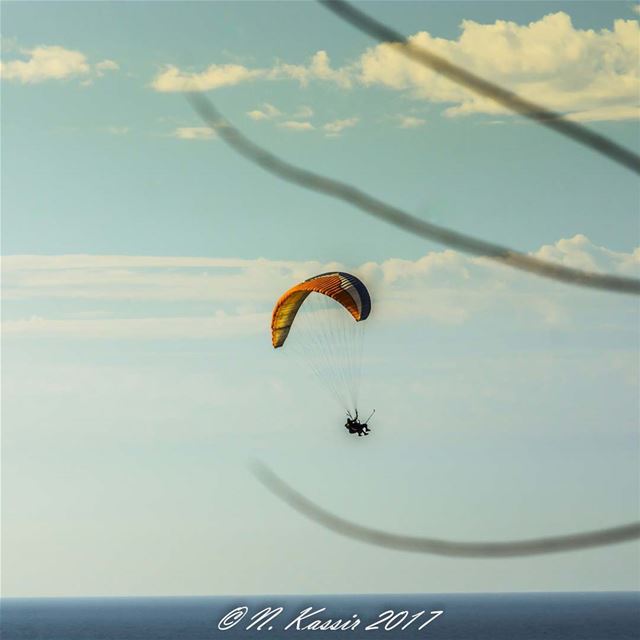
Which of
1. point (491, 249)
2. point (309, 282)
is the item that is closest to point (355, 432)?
point (309, 282)

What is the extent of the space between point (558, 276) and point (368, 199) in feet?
1.20

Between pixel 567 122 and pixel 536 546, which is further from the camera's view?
pixel 567 122

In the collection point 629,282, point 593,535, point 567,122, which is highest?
point 567,122

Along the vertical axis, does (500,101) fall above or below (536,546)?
above

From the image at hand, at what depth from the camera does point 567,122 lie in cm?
252

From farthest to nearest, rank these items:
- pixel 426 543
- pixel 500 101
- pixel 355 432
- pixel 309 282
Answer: pixel 309 282
pixel 355 432
pixel 500 101
pixel 426 543

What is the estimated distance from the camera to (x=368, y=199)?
2469mm

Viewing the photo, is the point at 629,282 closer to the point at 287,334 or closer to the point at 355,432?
the point at 355,432

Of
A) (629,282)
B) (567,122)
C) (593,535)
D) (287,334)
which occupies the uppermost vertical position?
→ (287,334)

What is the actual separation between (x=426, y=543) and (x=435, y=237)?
0.54 m

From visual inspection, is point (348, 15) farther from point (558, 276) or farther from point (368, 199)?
point (558, 276)

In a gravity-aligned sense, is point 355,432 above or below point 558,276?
above

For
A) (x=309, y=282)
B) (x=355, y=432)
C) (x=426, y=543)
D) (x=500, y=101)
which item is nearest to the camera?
(x=426, y=543)

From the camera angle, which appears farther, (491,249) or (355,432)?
(355,432)
